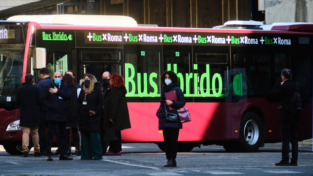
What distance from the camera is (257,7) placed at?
2467cm

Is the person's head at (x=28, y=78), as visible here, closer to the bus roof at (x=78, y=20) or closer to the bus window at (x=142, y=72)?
the bus roof at (x=78, y=20)

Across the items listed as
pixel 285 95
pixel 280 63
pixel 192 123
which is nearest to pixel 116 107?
pixel 192 123

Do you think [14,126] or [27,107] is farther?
[14,126]

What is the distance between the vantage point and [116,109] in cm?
1278

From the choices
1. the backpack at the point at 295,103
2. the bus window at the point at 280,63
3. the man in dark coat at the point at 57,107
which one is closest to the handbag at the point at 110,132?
the man in dark coat at the point at 57,107

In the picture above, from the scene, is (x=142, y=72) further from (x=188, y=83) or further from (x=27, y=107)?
(x=27, y=107)

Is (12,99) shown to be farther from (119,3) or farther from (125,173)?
(119,3)

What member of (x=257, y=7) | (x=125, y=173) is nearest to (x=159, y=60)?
(x=125, y=173)

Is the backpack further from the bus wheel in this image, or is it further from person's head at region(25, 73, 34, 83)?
the bus wheel

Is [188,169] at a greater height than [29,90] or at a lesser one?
lesser

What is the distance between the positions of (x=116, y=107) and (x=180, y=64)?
2.34 meters

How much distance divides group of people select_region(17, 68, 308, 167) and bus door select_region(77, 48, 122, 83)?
0.44 meters

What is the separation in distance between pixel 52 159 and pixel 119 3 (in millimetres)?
17885

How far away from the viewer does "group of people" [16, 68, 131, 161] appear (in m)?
11.9
